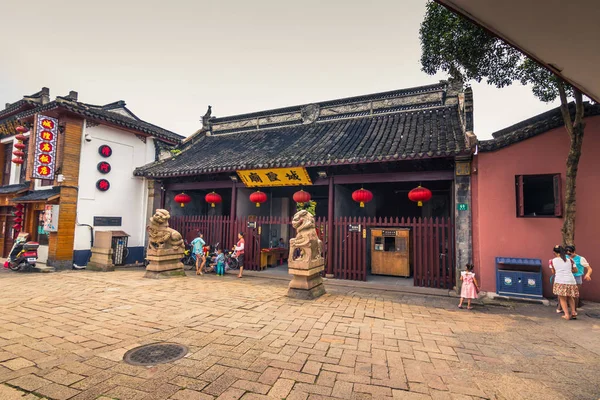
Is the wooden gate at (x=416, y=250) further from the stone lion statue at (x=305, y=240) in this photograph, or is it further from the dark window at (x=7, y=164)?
the dark window at (x=7, y=164)

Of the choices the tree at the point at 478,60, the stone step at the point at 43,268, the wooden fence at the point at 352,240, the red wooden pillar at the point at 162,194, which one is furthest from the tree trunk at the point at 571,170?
the stone step at the point at 43,268

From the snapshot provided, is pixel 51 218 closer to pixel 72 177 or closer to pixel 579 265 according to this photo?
pixel 72 177

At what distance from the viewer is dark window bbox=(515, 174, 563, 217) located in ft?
21.4

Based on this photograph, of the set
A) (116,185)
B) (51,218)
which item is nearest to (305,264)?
(116,185)

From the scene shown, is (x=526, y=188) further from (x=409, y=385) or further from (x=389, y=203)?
(x=409, y=385)

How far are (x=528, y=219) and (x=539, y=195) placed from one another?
1.31 meters

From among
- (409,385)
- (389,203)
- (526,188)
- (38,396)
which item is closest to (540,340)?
(409,385)

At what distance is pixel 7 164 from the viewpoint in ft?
43.5

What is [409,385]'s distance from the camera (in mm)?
2934

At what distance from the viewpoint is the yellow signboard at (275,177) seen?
Answer: 9430 millimetres

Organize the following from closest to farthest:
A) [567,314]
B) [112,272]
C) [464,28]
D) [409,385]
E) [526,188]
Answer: [409,385] → [567,314] → [464,28] → [526,188] → [112,272]

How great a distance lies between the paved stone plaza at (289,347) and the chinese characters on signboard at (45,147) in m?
4.82

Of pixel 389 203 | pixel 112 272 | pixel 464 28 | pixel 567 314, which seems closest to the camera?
pixel 567 314

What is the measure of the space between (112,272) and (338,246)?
25.2 ft
